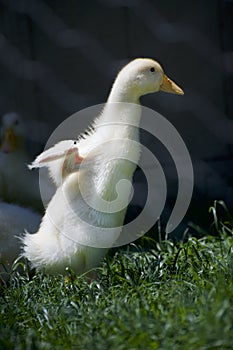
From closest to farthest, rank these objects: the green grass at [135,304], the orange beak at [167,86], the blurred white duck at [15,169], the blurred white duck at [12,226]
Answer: the green grass at [135,304], the orange beak at [167,86], the blurred white duck at [12,226], the blurred white duck at [15,169]

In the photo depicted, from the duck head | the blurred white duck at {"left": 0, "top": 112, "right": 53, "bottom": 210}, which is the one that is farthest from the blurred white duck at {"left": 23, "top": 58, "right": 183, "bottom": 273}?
the blurred white duck at {"left": 0, "top": 112, "right": 53, "bottom": 210}

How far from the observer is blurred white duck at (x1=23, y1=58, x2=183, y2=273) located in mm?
1594

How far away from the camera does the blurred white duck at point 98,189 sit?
1.59 metres

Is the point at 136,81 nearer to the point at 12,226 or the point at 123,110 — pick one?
the point at 123,110

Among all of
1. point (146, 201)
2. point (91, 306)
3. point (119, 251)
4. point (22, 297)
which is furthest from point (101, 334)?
point (146, 201)

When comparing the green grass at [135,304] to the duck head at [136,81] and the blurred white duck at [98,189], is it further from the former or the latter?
the duck head at [136,81]

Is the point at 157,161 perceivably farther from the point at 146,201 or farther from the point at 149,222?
the point at 149,222

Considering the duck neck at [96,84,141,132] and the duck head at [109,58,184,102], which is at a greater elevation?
the duck head at [109,58,184,102]

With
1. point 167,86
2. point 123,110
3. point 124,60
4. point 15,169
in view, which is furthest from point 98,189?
point 124,60

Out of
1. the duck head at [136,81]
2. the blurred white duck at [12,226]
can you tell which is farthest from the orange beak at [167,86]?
the blurred white duck at [12,226]

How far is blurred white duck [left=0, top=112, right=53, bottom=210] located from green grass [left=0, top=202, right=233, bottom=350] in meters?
0.42

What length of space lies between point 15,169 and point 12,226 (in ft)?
1.21

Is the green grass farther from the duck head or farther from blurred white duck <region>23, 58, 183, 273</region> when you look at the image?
the duck head

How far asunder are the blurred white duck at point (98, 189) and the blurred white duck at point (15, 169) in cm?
51
